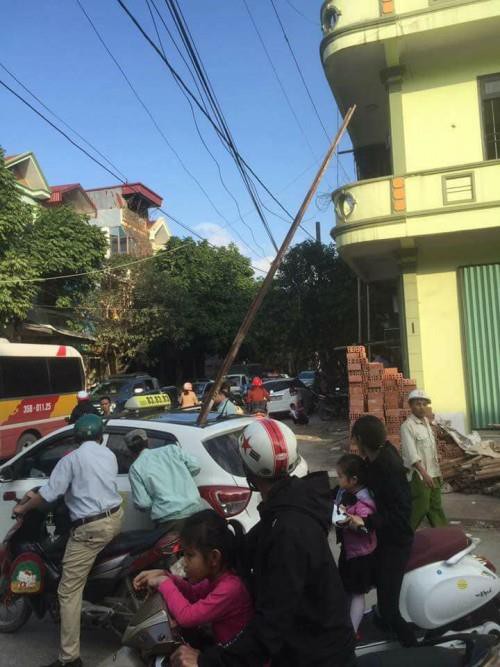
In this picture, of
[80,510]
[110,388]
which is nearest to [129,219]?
[110,388]

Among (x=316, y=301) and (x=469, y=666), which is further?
(x=316, y=301)

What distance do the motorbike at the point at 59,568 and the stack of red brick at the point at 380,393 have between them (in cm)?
640

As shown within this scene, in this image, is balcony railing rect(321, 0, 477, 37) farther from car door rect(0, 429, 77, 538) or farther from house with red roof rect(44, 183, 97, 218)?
house with red roof rect(44, 183, 97, 218)

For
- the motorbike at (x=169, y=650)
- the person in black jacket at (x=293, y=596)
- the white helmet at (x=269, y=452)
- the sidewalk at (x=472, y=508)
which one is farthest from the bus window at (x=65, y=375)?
the person in black jacket at (x=293, y=596)

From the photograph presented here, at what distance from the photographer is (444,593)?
3141 mm

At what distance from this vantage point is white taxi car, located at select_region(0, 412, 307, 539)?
487 centimetres

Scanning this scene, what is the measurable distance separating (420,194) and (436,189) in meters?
0.26

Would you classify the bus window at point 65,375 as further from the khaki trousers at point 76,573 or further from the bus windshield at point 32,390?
the khaki trousers at point 76,573

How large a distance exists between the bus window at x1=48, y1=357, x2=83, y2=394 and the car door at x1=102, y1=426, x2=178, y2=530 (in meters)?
10.5

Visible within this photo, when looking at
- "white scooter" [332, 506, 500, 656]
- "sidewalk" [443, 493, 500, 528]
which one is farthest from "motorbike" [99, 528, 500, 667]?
"sidewalk" [443, 493, 500, 528]

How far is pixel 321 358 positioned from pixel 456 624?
808 inches

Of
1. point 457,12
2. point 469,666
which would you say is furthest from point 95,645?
point 457,12

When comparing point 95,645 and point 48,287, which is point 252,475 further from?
point 48,287

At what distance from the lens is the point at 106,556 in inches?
167
